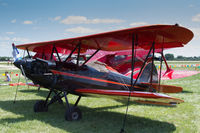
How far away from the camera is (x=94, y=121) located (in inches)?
208

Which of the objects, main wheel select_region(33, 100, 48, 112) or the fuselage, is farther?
main wheel select_region(33, 100, 48, 112)

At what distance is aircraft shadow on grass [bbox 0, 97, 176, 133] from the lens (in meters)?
4.68

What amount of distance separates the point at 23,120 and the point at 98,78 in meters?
2.38

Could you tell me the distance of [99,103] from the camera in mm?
7660

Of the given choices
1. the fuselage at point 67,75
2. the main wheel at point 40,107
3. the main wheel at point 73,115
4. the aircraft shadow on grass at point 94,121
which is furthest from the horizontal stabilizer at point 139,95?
the main wheel at point 40,107

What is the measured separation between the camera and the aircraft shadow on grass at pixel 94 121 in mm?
4680

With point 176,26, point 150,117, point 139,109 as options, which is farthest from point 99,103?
point 176,26

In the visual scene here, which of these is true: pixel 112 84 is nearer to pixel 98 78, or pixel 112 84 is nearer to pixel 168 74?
pixel 98 78

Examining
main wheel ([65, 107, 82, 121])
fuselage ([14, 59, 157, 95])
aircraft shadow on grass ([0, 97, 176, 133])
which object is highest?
fuselage ([14, 59, 157, 95])

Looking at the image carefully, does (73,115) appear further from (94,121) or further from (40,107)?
(40,107)

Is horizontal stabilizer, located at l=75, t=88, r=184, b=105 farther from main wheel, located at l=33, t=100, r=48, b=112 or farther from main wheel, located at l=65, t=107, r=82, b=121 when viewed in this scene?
main wheel, located at l=33, t=100, r=48, b=112

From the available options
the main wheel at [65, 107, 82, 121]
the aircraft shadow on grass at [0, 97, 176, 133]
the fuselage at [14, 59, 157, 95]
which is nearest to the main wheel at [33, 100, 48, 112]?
the aircraft shadow on grass at [0, 97, 176, 133]

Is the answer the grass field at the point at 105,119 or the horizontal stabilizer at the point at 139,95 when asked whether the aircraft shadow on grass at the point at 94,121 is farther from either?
the horizontal stabilizer at the point at 139,95

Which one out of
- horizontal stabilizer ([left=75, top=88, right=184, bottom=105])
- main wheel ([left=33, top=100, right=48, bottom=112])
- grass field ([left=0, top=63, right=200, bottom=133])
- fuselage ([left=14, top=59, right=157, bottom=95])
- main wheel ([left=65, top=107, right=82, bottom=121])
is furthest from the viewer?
main wheel ([left=33, top=100, right=48, bottom=112])
